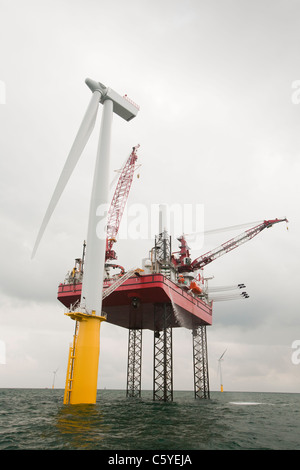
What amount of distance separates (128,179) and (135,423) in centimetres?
Result: 3449

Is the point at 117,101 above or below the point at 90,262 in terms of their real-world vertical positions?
above

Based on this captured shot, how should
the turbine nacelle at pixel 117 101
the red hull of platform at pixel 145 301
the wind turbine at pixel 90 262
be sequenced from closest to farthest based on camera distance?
the wind turbine at pixel 90 262, the turbine nacelle at pixel 117 101, the red hull of platform at pixel 145 301

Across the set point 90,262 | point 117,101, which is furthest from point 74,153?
point 117,101

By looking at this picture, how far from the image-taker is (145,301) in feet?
110

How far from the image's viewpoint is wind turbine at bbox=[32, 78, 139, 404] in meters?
20.6

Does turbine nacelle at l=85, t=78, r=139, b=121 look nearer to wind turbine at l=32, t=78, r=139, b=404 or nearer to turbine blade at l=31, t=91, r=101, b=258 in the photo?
wind turbine at l=32, t=78, r=139, b=404

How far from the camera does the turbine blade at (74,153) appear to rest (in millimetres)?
20703

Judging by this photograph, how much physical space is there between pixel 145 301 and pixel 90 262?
12411 millimetres

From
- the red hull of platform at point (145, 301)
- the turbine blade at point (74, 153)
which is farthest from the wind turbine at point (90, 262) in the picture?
the red hull of platform at point (145, 301)

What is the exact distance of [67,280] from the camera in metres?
35.4

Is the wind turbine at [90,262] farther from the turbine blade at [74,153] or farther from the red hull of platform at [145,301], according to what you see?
the red hull of platform at [145,301]

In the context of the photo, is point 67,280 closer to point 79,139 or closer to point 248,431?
point 79,139

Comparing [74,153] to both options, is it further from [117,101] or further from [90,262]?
[117,101]

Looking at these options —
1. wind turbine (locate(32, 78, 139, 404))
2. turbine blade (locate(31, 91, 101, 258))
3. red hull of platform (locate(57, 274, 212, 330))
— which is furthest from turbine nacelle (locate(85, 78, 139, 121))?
red hull of platform (locate(57, 274, 212, 330))
